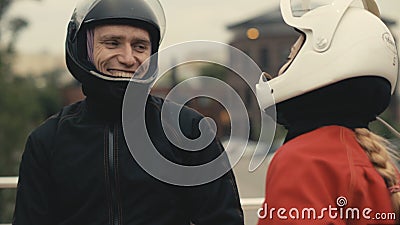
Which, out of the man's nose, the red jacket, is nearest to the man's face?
the man's nose

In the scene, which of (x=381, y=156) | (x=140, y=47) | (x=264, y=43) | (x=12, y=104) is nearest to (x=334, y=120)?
(x=381, y=156)

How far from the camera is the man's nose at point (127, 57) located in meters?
1.92

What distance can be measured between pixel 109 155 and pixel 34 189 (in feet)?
0.71

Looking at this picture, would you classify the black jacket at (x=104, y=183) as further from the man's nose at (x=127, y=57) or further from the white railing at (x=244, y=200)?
the white railing at (x=244, y=200)

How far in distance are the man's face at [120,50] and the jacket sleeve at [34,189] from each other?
0.26 m

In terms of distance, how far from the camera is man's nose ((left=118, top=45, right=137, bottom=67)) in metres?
1.92

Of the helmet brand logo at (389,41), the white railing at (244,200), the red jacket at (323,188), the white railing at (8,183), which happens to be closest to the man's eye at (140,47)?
the red jacket at (323,188)

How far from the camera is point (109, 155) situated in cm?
191

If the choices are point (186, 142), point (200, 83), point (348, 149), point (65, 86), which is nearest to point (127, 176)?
point (186, 142)

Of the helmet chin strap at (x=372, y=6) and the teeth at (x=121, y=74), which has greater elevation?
the helmet chin strap at (x=372, y=6)

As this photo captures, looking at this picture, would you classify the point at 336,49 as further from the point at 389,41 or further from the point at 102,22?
the point at 102,22

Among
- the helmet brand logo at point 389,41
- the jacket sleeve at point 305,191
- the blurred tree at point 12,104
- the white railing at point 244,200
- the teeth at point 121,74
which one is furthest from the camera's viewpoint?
the blurred tree at point 12,104

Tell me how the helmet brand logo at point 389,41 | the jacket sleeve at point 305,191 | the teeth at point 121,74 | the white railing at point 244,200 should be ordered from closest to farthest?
the jacket sleeve at point 305,191 < the helmet brand logo at point 389,41 < the teeth at point 121,74 < the white railing at point 244,200

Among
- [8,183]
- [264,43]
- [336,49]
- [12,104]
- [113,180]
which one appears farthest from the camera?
[12,104]
